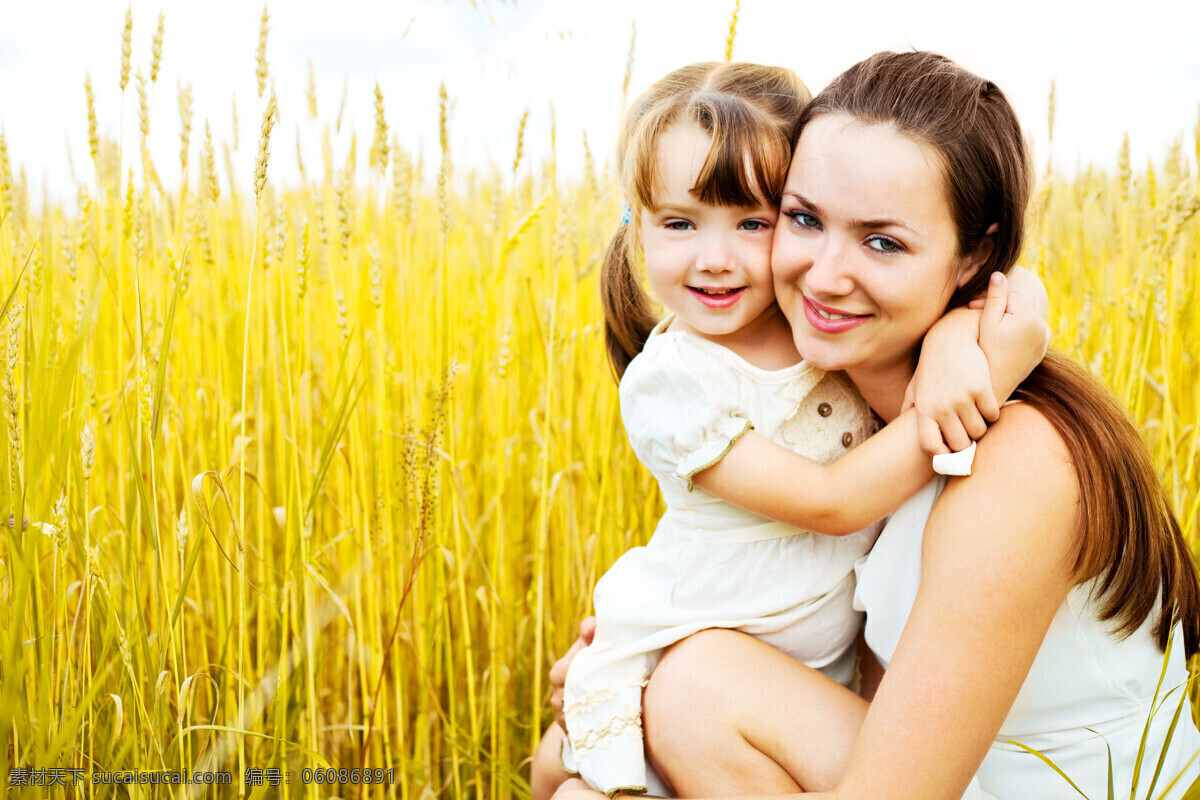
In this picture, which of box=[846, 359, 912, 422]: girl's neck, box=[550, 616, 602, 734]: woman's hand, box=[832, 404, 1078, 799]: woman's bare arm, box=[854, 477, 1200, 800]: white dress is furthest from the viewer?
box=[550, 616, 602, 734]: woman's hand

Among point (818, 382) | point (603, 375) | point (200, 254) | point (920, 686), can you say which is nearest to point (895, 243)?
point (818, 382)

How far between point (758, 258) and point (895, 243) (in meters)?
0.19

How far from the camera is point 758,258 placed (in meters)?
1.06

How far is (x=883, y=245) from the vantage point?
3.05 ft

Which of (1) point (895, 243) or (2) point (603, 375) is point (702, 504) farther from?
(2) point (603, 375)

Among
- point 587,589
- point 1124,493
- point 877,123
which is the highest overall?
point 877,123

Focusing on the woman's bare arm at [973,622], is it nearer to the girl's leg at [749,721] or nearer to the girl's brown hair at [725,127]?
the girl's leg at [749,721]

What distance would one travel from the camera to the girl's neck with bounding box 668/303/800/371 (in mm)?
1135

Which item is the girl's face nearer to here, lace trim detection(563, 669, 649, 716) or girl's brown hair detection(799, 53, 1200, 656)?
girl's brown hair detection(799, 53, 1200, 656)

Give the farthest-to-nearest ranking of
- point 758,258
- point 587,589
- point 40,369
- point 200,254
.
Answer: point 200,254, point 587,589, point 758,258, point 40,369

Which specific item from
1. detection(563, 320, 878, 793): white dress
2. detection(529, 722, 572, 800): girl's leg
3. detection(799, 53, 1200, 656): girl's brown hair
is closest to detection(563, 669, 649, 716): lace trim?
detection(563, 320, 878, 793): white dress

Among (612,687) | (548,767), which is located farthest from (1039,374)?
(548,767)

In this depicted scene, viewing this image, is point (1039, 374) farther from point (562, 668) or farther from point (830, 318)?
point (562, 668)

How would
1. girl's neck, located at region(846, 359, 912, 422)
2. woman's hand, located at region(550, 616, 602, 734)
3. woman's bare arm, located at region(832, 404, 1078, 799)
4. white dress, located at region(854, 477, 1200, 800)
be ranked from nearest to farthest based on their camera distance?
woman's bare arm, located at region(832, 404, 1078, 799) → white dress, located at region(854, 477, 1200, 800) → girl's neck, located at region(846, 359, 912, 422) → woman's hand, located at region(550, 616, 602, 734)
